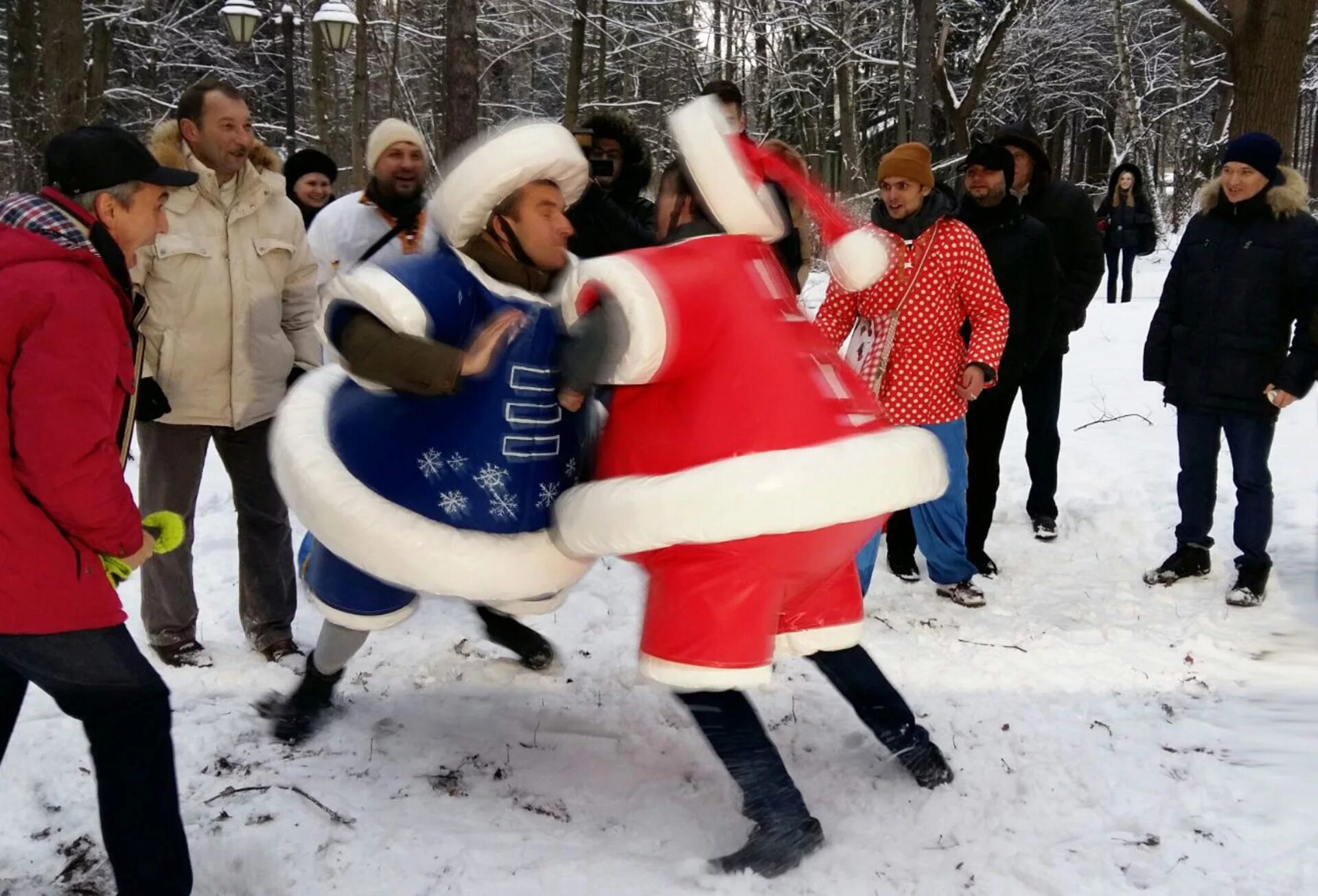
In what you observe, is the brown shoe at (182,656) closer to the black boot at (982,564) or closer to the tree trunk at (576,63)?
the black boot at (982,564)

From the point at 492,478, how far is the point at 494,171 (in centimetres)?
82

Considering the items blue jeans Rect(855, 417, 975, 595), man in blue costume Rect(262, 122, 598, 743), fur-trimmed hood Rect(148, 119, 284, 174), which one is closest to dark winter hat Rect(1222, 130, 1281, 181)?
blue jeans Rect(855, 417, 975, 595)

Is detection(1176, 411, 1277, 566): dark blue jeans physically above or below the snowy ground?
above

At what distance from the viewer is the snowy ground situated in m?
2.84

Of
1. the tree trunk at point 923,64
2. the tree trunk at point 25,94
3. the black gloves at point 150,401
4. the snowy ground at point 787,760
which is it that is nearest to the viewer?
the snowy ground at point 787,760

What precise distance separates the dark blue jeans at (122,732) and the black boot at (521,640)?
183 centimetres

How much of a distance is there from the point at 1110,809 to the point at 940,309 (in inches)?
88.0

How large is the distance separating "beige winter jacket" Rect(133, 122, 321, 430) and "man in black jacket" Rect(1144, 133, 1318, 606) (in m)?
4.21

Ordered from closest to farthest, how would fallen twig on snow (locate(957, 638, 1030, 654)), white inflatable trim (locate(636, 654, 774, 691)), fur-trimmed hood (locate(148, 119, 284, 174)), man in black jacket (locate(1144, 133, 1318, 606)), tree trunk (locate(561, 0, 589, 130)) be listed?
1. white inflatable trim (locate(636, 654, 774, 691))
2. fur-trimmed hood (locate(148, 119, 284, 174))
3. fallen twig on snow (locate(957, 638, 1030, 654))
4. man in black jacket (locate(1144, 133, 1318, 606))
5. tree trunk (locate(561, 0, 589, 130))

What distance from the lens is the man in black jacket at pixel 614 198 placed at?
491 centimetres

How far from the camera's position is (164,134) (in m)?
3.84

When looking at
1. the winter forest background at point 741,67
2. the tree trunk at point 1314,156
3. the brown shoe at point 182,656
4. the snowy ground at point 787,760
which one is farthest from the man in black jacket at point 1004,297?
the tree trunk at point 1314,156

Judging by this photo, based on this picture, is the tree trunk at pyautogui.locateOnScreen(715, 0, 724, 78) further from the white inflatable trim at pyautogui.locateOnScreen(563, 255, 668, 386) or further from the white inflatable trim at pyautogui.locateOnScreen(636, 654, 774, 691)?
the white inflatable trim at pyautogui.locateOnScreen(636, 654, 774, 691)

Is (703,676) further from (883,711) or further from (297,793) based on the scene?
(297,793)
